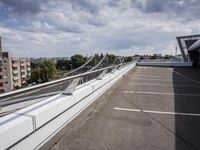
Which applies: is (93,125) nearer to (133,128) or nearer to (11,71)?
(133,128)

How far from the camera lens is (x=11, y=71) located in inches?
2542

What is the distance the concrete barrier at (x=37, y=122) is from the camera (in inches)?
83.8

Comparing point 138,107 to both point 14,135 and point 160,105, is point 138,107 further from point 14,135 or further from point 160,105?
point 14,135

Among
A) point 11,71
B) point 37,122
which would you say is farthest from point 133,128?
point 11,71

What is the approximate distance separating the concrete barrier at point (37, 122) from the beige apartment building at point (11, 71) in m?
51.1

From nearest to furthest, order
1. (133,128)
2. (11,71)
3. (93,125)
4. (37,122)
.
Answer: (37,122) < (133,128) < (93,125) < (11,71)

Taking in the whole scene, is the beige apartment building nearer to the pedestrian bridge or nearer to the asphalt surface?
the asphalt surface

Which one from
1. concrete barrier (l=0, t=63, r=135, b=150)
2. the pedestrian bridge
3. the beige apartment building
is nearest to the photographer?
concrete barrier (l=0, t=63, r=135, b=150)

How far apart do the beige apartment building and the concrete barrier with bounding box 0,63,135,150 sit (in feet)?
168

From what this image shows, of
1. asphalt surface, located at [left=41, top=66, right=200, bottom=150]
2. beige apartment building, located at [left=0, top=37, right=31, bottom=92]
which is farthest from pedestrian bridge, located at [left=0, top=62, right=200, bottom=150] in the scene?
beige apartment building, located at [left=0, top=37, right=31, bottom=92]

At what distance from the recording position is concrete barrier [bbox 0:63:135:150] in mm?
2127

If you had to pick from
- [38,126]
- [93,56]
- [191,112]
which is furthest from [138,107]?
[93,56]

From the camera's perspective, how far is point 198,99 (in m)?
6.24

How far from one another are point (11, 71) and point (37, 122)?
226 feet
